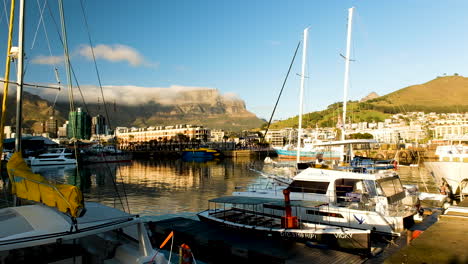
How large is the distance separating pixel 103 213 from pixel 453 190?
30.4 metres

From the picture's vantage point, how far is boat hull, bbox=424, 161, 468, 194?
27719 millimetres

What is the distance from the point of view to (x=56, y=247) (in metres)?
8.12

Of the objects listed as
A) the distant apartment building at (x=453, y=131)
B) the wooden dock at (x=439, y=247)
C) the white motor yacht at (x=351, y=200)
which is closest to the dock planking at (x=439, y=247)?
the wooden dock at (x=439, y=247)

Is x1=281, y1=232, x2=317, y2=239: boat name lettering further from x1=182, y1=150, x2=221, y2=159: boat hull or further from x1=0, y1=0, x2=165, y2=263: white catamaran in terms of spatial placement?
x1=182, y1=150, x2=221, y2=159: boat hull

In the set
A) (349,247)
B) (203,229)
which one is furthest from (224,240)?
(349,247)

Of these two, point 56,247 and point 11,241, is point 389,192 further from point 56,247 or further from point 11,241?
point 11,241

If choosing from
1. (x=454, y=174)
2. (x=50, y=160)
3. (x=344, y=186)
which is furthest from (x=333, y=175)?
(x=50, y=160)

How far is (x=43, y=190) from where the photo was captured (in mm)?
8242

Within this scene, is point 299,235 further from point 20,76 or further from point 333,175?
point 20,76

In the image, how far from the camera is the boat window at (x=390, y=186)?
17.8m

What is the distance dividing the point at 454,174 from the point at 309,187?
57.1ft

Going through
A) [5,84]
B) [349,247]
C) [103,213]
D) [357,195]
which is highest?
[5,84]

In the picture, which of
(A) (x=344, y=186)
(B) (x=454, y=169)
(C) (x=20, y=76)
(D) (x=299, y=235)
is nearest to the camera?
(C) (x=20, y=76)

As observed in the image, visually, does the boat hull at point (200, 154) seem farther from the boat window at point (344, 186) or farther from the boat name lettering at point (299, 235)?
the boat name lettering at point (299, 235)
